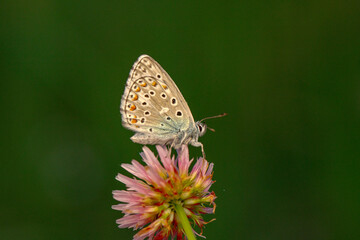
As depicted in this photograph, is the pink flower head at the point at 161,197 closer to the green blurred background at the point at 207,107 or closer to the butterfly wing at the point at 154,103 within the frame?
the butterfly wing at the point at 154,103

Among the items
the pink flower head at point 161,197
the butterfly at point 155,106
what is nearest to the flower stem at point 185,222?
the pink flower head at point 161,197


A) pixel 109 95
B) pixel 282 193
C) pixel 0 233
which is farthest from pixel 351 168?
pixel 0 233

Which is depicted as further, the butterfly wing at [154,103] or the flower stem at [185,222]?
the butterfly wing at [154,103]

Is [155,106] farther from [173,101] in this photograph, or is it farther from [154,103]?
[173,101]

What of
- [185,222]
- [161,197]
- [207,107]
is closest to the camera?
[185,222]

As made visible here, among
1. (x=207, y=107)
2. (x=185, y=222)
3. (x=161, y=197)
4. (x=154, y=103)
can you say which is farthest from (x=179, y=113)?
(x=207, y=107)

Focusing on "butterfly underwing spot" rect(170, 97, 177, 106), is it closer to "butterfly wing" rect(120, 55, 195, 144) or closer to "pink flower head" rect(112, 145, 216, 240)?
"butterfly wing" rect(120, 55, 195, 144)
